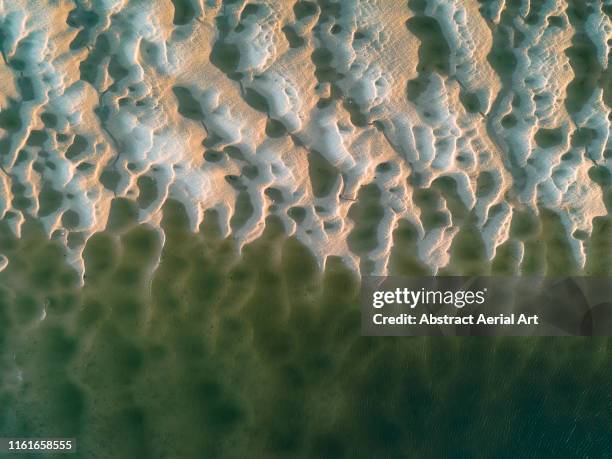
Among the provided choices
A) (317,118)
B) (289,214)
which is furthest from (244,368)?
(317,118)

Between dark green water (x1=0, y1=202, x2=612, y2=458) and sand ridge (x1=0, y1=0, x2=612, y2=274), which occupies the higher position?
sand ridge (x1=0, y1=0, x2=612, y2=274)

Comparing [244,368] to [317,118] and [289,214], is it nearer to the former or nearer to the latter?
[289,214]

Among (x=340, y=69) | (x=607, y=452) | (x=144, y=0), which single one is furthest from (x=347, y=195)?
(x=607, y=452)

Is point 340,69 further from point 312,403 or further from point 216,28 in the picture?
point 312,403

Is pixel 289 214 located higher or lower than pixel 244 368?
higher

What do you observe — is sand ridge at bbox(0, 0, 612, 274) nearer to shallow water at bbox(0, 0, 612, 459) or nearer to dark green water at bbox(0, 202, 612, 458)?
shallow water at bbox(0, 0, 612, 459)

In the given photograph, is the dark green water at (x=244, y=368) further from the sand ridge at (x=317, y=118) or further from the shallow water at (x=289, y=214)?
the sand ridge at (x=317, y=118)

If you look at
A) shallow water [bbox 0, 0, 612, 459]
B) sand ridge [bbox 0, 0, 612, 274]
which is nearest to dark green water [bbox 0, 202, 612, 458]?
shallow water [bbox 0, 0, 612, 459]

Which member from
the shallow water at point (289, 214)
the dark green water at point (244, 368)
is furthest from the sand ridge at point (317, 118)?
the dark green water at point (244, 368)
